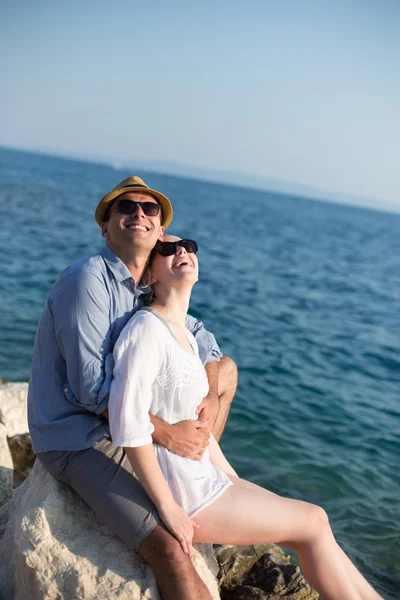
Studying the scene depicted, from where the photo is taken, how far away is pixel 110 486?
3646 millimetres

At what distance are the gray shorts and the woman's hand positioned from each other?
7cm

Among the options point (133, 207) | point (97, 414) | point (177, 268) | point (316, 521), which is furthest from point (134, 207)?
point (316, 521)

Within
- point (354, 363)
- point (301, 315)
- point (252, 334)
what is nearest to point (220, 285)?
point (301, 315)

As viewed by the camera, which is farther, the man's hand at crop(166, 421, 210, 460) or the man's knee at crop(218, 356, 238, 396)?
the man's knee at crop(218, 356, 238, 396)

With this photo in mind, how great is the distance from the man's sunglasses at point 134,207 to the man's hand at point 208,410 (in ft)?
4.33

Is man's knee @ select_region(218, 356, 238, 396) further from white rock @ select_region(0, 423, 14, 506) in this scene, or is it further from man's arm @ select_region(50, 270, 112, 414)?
white rock @ select_region(0, 423, 14, 506)

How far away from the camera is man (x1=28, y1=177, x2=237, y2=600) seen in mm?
3543

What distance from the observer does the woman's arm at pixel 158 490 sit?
3.48m

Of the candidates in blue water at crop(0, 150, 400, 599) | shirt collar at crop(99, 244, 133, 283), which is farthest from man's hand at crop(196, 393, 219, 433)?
blue water at crop(0, 150, 400, 599)

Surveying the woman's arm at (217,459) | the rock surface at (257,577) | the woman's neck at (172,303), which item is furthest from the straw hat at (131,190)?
the rock surface at (257,577)

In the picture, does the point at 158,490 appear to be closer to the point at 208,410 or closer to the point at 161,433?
the point at 161,433

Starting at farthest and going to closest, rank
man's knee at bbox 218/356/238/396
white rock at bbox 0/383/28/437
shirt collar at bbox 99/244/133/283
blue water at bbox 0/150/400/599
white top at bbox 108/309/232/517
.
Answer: blue water at bbox 0/150/400/599
white rock at bbox 0/383/28/437
man's knee at bbox 218/356/238/396
shirt collar at bbox 99/244/133/283
white top at bbox 108/309/232/517

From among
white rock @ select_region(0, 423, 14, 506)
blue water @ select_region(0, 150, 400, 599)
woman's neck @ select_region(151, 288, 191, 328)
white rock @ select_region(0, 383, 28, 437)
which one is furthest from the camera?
blue water @ select_region(0, 150, 400, 599)

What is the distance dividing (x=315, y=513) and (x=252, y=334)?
10863mm
